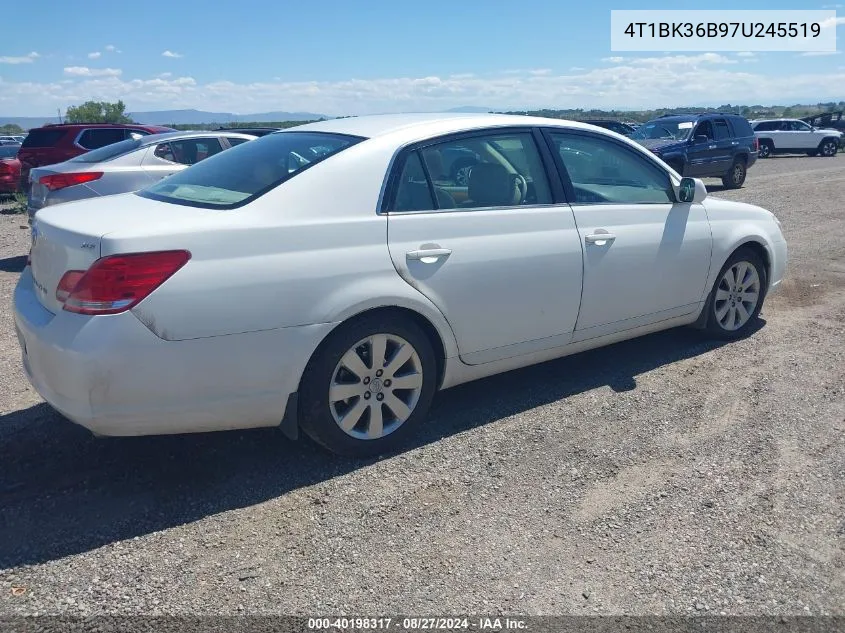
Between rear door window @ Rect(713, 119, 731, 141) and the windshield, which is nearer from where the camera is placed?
the windshield

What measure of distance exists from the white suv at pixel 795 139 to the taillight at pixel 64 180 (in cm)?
2931

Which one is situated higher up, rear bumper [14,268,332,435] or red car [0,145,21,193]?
red car [0,145,21,193]

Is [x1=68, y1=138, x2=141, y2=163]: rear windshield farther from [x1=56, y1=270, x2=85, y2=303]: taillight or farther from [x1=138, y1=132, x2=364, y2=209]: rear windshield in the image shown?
[x1=56, y1=270, x2=85, y2=303]: taillight

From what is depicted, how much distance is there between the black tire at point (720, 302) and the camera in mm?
5352

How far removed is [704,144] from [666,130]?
108 cm

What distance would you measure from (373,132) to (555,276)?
1.29 metres

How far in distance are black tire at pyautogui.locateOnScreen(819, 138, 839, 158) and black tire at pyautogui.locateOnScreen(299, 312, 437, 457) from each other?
32.9 metres

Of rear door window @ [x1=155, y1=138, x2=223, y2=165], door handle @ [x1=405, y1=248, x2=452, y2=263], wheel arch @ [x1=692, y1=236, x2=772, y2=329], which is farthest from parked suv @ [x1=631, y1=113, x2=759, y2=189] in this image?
door handle @ [x1=405, y1=248, x2=452, y2=263]

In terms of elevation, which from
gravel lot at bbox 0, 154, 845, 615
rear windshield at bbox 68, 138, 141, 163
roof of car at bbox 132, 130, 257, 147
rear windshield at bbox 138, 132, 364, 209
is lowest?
gravel lot at bbox 0, 154, 845, 615

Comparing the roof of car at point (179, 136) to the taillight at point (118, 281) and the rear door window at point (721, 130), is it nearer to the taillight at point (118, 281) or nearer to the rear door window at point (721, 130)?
the taillight at point (118, 281)

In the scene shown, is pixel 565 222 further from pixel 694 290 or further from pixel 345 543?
pixel 345 543

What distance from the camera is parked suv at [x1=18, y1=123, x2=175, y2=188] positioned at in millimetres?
13508

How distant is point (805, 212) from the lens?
12.8m

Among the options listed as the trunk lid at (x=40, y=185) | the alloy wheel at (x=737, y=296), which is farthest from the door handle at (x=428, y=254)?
the trunk lid at (x=40, y=185)
